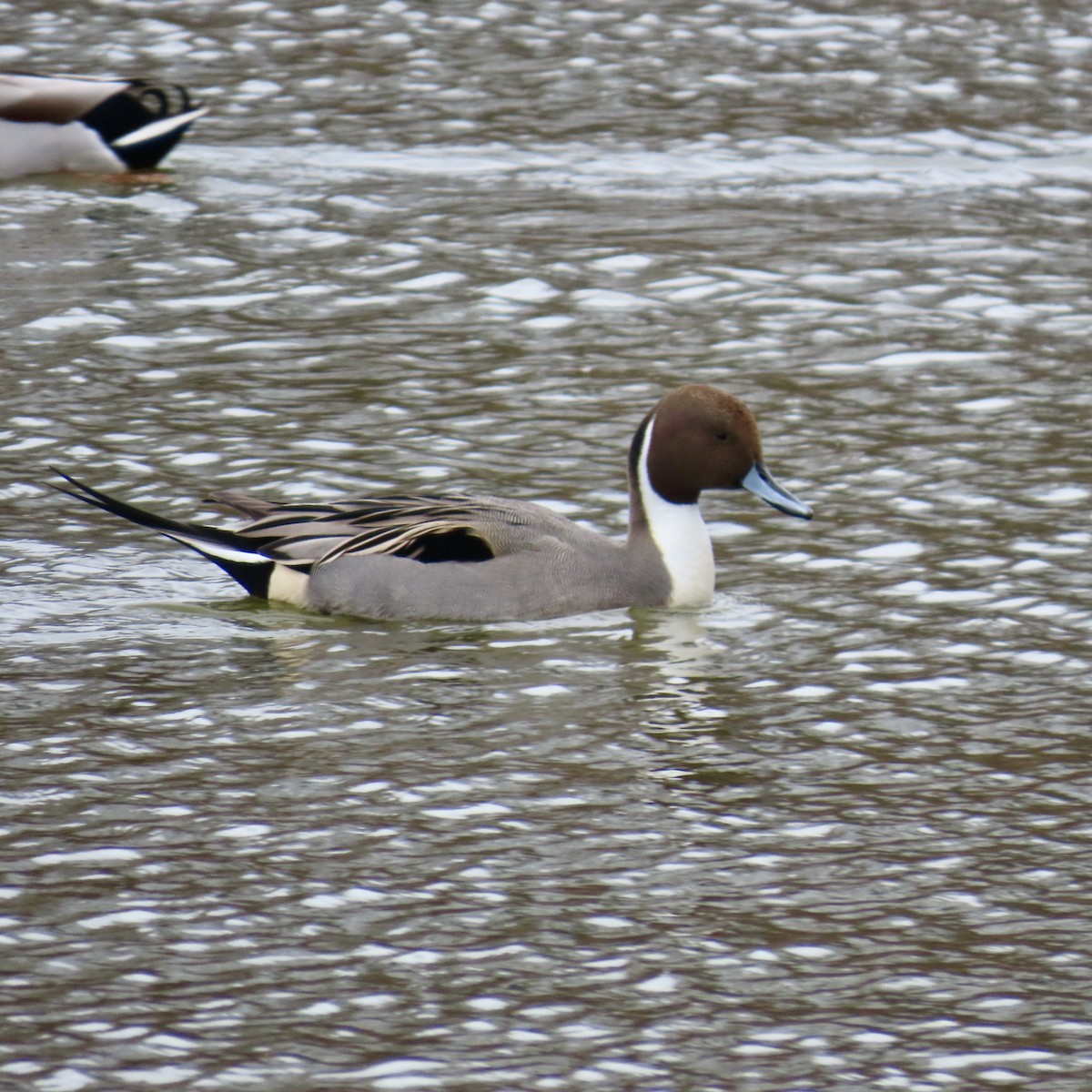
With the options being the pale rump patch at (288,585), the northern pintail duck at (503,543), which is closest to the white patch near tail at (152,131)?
the northern pintail duck at (503,543)

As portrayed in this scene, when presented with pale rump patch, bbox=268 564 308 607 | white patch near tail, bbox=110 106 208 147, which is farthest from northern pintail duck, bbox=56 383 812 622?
white patch near tail, bbox=110 106 208 147

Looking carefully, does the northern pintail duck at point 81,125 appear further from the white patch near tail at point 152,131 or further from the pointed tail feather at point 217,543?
the pointed tail feather at point 217,543

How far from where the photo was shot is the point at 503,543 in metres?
9.06

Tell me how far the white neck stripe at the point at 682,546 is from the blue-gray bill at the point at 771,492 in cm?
27

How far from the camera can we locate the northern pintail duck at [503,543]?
906cm

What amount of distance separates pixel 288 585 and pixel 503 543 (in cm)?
88

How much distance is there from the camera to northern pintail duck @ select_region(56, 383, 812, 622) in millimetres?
9062

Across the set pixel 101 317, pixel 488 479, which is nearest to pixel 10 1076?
pixel 488 479

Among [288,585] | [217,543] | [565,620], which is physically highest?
[217,543]

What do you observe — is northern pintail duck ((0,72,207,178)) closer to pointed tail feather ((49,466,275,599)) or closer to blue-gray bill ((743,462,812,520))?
pointed tail feather ((49,466,275,599))

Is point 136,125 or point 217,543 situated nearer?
point 217,543

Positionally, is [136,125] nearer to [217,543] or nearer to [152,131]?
[152,131]

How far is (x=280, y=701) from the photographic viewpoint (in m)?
8.24

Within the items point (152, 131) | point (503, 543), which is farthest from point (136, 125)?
point (503, 543)
